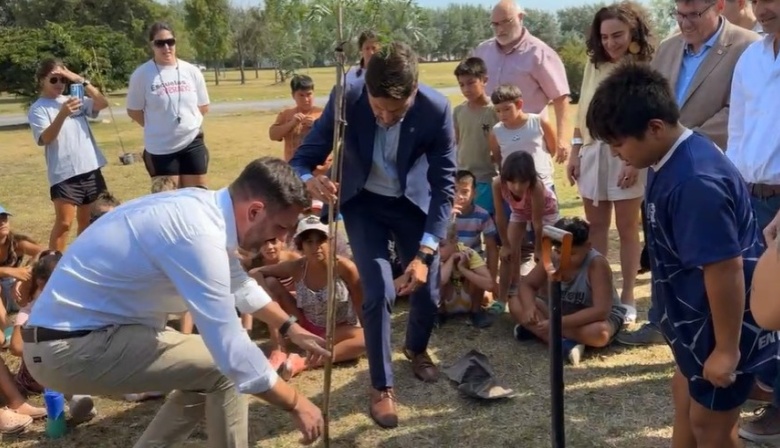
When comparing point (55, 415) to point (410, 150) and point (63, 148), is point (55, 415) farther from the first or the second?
point (63, 148)

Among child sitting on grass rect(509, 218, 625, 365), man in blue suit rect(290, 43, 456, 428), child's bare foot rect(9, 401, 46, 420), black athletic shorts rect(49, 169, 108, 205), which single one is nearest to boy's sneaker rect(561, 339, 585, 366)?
child sitting on grass rect(509, 218, 625, 365)

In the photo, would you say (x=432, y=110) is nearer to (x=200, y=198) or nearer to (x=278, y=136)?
(x=200, y=198)

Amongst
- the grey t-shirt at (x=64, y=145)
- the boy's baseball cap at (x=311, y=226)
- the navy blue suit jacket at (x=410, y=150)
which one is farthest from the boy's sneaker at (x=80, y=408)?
the grey t-shirt at (x=64, y=145)

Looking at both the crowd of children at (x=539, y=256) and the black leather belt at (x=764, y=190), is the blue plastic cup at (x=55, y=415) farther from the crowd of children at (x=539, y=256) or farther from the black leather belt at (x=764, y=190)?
the black leather belt at (x=764, y=190)

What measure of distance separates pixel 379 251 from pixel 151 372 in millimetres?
1408

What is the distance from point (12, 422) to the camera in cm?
369

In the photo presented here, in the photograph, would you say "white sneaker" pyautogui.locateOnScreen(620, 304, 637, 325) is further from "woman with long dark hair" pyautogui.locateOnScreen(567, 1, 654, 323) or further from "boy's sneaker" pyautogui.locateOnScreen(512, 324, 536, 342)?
"boy's sneaker" pyautogui.locateOnScreen(512, 324, 536, 342)

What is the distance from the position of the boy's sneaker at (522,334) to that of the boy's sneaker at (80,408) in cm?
256

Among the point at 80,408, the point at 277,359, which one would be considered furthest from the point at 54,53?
the point at 80,408

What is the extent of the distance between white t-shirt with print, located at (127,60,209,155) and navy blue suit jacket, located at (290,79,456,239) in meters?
2.66

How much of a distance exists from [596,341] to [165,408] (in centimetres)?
254

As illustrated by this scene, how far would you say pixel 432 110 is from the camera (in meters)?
3.66

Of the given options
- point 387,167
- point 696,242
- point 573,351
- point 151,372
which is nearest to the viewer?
point 696,242

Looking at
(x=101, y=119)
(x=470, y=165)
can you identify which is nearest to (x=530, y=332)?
(x=470, y=165)
